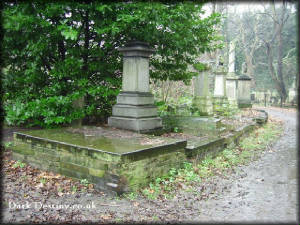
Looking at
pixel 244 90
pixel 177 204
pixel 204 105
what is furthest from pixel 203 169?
pixel 244 90

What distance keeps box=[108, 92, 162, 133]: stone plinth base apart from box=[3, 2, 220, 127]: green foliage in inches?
18.7

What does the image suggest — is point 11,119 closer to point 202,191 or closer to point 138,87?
point 138,87

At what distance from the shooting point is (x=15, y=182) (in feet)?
15.3

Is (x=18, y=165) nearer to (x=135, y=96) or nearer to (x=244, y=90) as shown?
(x=135, y=96)

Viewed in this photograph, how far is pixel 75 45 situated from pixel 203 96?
4.83m

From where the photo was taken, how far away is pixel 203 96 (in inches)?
378

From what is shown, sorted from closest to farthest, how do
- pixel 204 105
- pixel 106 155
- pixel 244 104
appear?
pixel 106 155
pixel 204 105
pixel 244 104

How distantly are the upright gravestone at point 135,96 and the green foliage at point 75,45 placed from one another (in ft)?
1.13

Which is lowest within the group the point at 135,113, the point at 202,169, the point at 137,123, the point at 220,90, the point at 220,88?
the point at 202,169

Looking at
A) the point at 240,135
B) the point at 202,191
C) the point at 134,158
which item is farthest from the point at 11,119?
the point at 240,135

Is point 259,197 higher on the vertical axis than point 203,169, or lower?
lower

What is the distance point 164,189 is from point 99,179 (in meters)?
1.06

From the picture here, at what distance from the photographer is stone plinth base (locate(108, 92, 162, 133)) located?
6.18 metres

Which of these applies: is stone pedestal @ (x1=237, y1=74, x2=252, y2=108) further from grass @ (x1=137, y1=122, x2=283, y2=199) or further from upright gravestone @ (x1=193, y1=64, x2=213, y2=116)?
grass @ (x1=137, y1=122, x2=283, y2=199)
